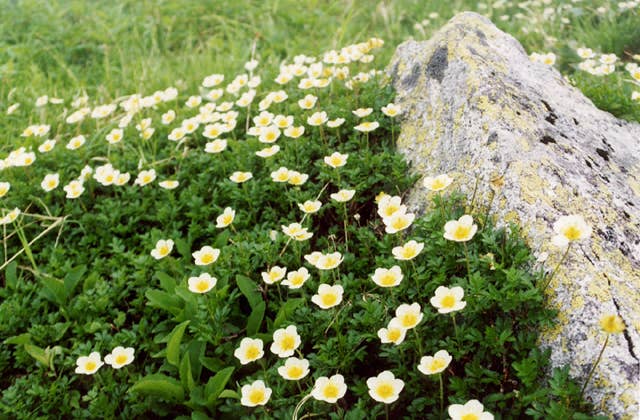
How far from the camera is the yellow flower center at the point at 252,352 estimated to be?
2.38m

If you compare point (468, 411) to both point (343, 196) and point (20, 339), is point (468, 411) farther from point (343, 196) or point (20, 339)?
point (20, 339)

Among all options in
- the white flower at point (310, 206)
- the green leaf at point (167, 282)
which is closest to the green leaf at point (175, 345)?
the green leaf at point (167, 282)

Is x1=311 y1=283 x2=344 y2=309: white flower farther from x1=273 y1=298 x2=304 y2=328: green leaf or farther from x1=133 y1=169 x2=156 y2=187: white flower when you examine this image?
x1=133 y1=169 x2=156 y2=187: white flower

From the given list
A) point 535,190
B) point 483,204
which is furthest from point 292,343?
point 535,190

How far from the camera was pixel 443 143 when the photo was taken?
3049 millimetres

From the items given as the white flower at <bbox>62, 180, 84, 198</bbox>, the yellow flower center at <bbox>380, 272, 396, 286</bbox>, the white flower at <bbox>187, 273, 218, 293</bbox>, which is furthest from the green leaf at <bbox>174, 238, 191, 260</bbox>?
the yellow flower center at <bbox>380, 272, 396, 286</bbox>

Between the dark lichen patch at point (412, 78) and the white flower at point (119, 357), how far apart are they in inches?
84.7

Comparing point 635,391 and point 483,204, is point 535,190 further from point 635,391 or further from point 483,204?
point 635,391

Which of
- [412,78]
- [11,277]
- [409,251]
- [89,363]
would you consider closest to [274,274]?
[409,251]

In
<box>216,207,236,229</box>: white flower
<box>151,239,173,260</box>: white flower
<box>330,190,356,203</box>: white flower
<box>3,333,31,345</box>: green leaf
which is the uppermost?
<box>330,190,356,203</box>: white flower

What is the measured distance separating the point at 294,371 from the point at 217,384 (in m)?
0.35

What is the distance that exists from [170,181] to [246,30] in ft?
11.9

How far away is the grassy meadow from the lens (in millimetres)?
2174

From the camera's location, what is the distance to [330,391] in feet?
6.91
